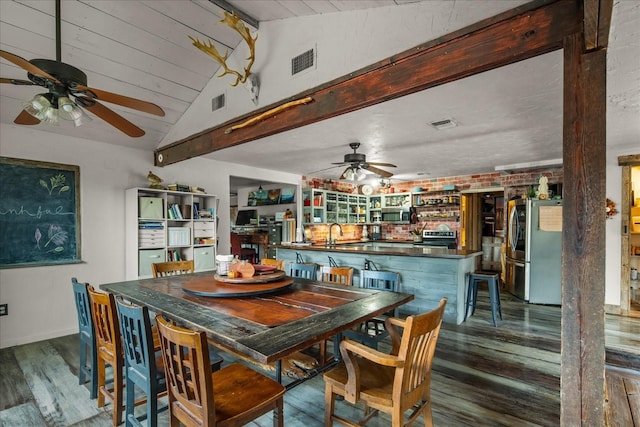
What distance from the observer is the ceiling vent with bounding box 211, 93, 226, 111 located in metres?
3.53

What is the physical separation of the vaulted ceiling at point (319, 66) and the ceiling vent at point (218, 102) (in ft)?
0.47

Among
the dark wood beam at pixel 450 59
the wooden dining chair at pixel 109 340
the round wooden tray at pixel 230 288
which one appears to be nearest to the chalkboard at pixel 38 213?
the wooden dining chair at pixel 109 340

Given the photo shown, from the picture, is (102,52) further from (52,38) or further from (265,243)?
(265,243)

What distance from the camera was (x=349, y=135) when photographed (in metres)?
3.90

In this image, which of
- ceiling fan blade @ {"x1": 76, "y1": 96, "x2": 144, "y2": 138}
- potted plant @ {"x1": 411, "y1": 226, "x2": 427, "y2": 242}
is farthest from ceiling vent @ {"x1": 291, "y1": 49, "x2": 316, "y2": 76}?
potted plant @ {"x1": 411, "y1": 226, "x2": 427, "y2": 242}

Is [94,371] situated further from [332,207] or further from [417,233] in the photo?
[417,233]

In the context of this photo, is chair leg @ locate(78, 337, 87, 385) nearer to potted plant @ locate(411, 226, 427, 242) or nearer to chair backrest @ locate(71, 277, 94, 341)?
chair backrest @ locate(71, 277, 94, 341)

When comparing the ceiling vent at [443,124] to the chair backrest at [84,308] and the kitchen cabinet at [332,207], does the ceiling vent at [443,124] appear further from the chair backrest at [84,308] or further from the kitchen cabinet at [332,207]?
the kitchen cabinet at [332,207]

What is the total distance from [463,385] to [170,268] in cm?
312

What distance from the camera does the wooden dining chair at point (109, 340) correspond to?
6.44 feet

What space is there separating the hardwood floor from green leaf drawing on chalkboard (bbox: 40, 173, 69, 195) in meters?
1.75

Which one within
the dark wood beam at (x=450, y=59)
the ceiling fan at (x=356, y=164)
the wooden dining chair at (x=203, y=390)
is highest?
the dark wood beam at (x=450, y=59)

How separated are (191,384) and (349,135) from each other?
319cm

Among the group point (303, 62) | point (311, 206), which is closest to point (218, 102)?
point (303, 62)
